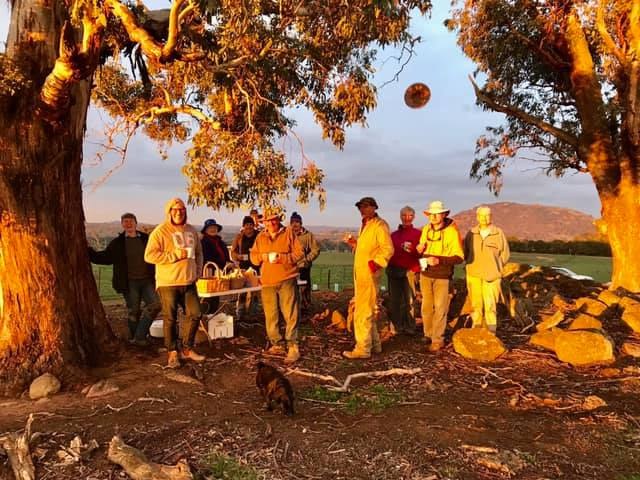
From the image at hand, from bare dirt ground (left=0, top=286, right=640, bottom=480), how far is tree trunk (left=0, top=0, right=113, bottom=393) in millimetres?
447

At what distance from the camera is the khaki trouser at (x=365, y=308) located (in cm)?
609

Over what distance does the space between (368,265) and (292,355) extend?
1.38 meters

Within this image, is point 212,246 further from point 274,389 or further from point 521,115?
point 521,115

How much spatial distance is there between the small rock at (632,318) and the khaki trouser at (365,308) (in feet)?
14.8

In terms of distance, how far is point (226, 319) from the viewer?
6.76 meters

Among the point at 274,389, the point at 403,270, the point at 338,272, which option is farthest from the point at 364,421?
the point at 338,272

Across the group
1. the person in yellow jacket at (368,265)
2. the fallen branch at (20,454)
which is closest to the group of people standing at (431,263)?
the person in yellow jacket at (368,265)

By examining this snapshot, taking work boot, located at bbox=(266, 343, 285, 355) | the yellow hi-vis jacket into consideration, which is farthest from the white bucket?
the yellow hi-vis jacket

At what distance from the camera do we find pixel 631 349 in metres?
6.44

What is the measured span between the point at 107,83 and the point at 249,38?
15.5 ft

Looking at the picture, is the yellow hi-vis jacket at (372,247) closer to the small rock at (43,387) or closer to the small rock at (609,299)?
the small rock at (43,387)

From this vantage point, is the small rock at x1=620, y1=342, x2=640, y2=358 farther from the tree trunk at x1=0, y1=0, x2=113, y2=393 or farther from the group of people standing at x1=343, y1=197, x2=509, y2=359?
the tree trunk at x1=0, y1=0, x2=113, y2=393

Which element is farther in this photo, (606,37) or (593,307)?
(606,37)

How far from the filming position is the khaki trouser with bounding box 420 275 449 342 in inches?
257
